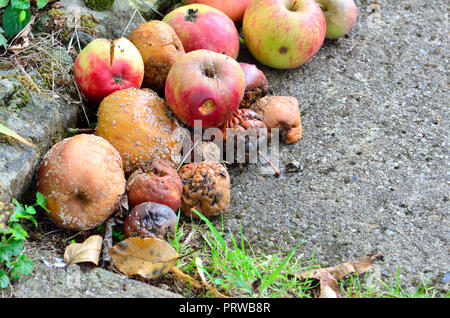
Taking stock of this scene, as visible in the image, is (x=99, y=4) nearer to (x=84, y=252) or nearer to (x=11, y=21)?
(x=11, y=21)

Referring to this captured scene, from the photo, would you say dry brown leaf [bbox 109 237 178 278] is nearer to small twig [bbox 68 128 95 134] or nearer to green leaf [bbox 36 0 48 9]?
small twig [bbox 68 128 95 134]

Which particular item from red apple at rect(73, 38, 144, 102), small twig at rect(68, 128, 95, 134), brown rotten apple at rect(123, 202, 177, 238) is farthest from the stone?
brown rotten apple at rect(123, 202, 177, 238)

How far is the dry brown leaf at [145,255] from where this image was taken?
214 centimetres

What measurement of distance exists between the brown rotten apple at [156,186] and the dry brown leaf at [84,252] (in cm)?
28

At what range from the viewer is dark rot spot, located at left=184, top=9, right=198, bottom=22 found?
9.77 ft

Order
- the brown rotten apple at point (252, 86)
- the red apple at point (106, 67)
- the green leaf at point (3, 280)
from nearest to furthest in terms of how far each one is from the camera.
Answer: the green leaf at point (3, 280) < the red apple at point (106, 67) < the brown rotten apple at point (252, 86)

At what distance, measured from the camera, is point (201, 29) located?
2959 millimetres

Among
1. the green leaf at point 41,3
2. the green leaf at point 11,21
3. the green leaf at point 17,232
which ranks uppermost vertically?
the green leaf at point 41,3

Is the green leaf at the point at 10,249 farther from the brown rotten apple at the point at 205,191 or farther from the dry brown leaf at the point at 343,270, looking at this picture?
the dry brown leaf at the point at 343,270

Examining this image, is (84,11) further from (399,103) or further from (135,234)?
(399,103)

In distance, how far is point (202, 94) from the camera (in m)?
2.45

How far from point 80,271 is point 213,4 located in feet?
6.28

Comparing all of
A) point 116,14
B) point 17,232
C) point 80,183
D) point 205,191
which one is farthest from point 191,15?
point 17,232

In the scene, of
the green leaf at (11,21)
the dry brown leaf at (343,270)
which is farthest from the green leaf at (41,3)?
the dry brown leaf at (343,270)
